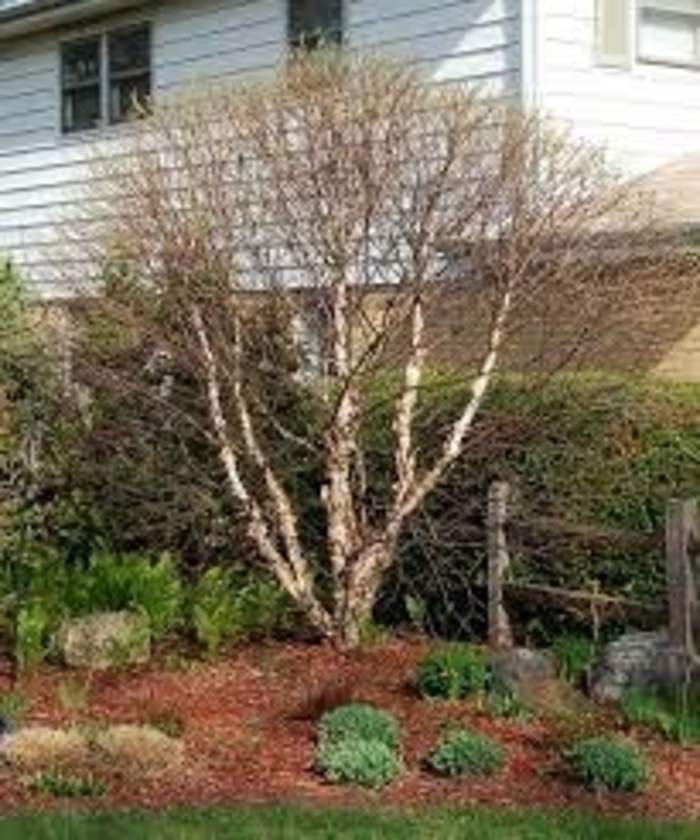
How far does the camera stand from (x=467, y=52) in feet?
51.6

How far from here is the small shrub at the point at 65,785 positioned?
27.8ft

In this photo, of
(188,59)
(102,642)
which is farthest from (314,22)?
(102,642)

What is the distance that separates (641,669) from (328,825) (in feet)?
9.62

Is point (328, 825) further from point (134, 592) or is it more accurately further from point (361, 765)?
point (134, 592)

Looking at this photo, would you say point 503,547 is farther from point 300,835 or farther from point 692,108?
point 692,108

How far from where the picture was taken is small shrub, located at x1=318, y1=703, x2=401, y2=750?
358 inches

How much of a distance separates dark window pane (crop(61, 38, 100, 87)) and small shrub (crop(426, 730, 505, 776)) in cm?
1294

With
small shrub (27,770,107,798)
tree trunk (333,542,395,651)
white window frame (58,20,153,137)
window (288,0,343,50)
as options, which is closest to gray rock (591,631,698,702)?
tree trunk (333,542,395,651)

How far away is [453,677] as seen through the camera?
1022cm

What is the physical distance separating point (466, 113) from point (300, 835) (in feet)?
17.1

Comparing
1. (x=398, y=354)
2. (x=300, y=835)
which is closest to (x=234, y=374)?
(x=398, y=354)

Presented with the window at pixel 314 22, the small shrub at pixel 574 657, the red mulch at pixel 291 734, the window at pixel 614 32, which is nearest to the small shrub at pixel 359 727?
the red mulch at pixel 291 734

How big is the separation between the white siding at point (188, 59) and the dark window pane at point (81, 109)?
0.14 metres

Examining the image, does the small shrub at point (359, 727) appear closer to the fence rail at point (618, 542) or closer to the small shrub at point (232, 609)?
the fence rail at point (618, 542)
